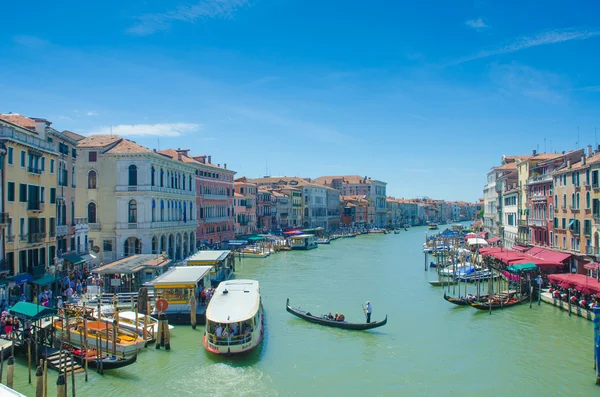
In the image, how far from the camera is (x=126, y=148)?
32.6 meters

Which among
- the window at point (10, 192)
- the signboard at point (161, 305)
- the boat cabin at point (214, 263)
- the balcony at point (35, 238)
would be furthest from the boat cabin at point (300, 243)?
the window at point (10, 192)

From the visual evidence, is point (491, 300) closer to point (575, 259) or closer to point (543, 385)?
point (575, 259)

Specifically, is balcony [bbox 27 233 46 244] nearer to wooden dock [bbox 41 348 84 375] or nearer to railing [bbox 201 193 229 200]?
wooden dock [bbox 41 348 84 375]

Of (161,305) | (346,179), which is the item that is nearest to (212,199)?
(161,305)

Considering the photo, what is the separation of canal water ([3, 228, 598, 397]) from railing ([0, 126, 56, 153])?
27.7ft

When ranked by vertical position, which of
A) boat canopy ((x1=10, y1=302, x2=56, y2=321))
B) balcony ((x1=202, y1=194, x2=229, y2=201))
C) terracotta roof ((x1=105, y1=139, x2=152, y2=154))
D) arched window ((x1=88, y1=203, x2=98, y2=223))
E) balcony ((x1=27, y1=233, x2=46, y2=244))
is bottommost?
boat canopy ((x1=10, y1=302, x2=56, y2=321))

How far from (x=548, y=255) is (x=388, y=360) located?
53.7ft

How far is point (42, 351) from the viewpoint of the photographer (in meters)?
13.9

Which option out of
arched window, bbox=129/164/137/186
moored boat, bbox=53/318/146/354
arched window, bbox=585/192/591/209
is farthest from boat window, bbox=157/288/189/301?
arched window, bbox=585/192/591/209

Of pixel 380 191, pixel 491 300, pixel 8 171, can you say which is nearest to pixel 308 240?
pixel 491 300

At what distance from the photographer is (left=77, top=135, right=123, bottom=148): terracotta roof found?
107 ft

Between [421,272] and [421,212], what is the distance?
105058 mm

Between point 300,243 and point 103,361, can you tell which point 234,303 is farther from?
point 300,243

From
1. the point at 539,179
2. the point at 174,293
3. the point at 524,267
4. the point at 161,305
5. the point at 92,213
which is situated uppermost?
the point at 539,179
